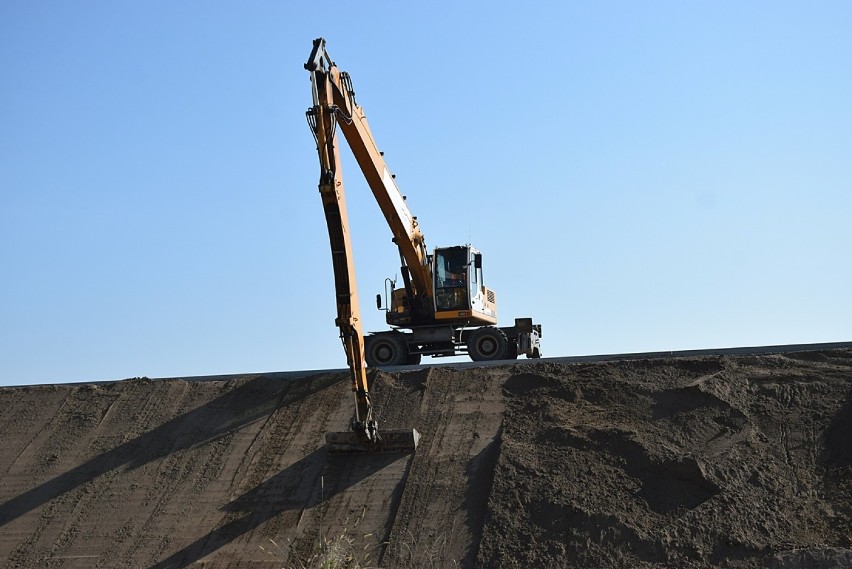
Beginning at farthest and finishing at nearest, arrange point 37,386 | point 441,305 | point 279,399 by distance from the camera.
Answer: point 441,305 < point 37,386 < point 279,399

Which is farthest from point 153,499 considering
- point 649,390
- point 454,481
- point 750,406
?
point 750,406

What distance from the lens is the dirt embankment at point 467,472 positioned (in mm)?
13211

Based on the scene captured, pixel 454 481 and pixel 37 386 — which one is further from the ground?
pixel 37 386

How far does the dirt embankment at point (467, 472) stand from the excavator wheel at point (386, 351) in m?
4.50

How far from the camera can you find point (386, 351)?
23.7 metres

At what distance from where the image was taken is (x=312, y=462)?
16.4 metres

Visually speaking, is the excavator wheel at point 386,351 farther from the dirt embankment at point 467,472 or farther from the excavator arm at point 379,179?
the dirt embankment at point 467,472

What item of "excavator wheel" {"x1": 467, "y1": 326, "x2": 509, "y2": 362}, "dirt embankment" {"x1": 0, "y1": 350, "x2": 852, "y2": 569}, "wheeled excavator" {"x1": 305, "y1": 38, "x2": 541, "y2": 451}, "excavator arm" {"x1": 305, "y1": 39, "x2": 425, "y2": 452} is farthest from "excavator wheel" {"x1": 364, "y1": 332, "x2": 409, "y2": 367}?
"excavator arm" {"x1": 305, "y1": 39, "x2": 425, "y2": 452}

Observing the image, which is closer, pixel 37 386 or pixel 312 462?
pixel 312 462

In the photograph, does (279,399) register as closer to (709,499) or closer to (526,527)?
(526,527)

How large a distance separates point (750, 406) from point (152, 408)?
11.0 meters

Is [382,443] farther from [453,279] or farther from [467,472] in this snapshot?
[453,279]

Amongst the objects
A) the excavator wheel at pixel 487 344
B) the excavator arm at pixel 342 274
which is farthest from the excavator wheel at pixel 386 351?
the excavator arm at pixel 342 274

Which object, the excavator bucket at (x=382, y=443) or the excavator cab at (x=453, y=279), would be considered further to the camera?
the excavator cab at (x=453, y=279)
